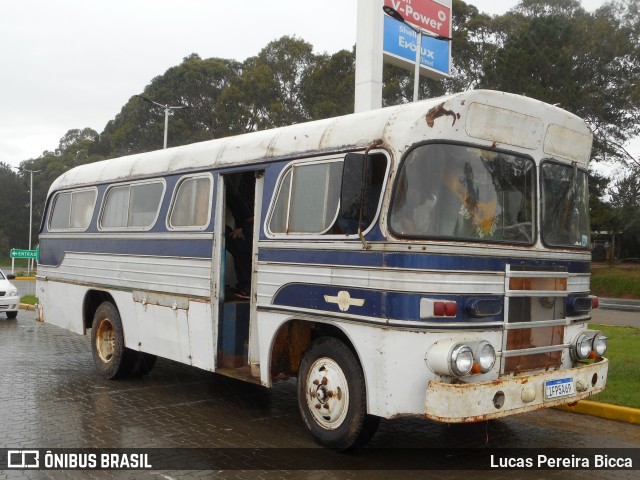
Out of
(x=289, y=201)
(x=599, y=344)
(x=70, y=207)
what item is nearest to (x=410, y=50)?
(x=70, y=207)

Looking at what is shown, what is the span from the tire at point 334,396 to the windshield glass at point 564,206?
2099 mm

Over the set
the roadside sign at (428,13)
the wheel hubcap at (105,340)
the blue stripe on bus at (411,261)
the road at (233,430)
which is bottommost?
the road at (233,430)

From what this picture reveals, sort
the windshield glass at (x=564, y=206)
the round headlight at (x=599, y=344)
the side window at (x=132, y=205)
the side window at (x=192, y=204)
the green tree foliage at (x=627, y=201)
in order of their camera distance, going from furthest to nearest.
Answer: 1. the green tree foliage at (x=627, y=201)
2. the side window at (x=132, y=205)
3. the side window at (x=192, y=204)
4. the round headlight at (x=599, y=344)
5. the windshield glass at (x=564, y=206)

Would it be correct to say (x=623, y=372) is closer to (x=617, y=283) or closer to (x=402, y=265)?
(x=402, y=265)

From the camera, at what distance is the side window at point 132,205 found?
8.36 metres

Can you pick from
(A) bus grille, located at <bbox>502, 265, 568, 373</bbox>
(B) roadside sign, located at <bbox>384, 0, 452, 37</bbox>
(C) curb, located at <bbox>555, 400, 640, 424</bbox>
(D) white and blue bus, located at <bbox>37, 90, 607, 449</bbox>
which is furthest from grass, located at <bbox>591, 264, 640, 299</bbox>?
(A) bus grille, located at <bbox>502, 265, 568, 373</bbox>

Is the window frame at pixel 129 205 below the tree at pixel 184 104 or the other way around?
below

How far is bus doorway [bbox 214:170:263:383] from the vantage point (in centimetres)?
694

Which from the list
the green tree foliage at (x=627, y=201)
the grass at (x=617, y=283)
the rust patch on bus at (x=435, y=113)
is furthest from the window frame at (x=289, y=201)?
the green tree foliage at (x=627, y=201)

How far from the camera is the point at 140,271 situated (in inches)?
334

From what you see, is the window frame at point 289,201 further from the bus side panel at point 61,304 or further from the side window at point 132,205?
the bus side panel at point 61,304

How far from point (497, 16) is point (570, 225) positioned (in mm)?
37266

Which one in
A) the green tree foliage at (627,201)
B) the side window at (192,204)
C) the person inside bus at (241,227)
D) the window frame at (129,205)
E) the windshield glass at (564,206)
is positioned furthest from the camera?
the green tree foliage at (627,201)

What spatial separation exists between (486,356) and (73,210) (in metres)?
7.15
